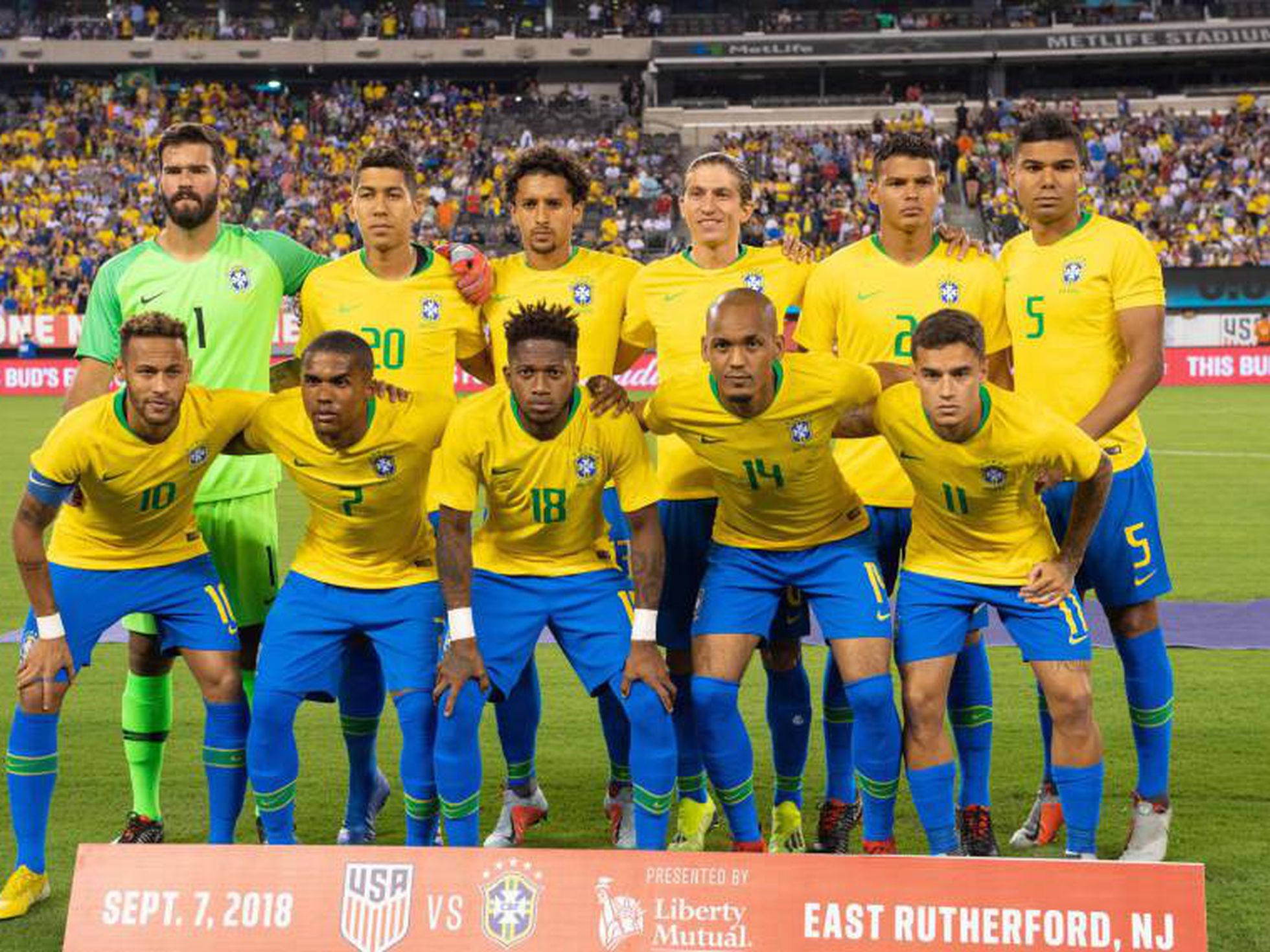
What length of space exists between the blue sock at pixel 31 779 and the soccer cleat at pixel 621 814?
2048mm

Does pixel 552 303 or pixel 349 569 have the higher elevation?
pixel 552 303

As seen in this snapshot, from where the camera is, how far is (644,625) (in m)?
5.40

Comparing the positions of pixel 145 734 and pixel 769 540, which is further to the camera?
pixel 145 734

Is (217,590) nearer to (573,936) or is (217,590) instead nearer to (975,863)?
(573,936)

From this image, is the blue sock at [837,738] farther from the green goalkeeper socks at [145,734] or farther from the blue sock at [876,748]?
the green goalkeeper socks at [145,734]

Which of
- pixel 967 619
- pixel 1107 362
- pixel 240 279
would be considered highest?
pixel 240 279

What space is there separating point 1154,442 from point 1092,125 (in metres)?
24.4

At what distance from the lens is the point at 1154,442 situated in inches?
779

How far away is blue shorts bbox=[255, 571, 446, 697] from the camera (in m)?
5.48

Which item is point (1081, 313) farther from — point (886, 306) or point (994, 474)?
point (994, 474)

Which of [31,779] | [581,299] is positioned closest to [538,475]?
[581,299]

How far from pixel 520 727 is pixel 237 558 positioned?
49.3 inches

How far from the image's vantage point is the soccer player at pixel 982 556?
5293 mm

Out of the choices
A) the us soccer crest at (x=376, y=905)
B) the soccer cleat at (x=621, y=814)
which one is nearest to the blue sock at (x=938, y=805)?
the soccer cleat at (x=621, y=814)
